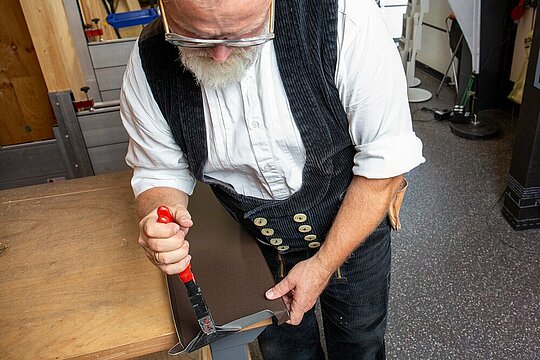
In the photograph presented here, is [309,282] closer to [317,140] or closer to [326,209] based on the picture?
[326,209]

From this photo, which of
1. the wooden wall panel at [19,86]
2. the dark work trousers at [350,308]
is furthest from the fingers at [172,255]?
the wooden wall panel at [19,86]

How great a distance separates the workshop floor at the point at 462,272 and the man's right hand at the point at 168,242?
36.8 inches

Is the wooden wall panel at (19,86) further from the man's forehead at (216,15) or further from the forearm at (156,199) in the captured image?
the man's forehead at (216,15)

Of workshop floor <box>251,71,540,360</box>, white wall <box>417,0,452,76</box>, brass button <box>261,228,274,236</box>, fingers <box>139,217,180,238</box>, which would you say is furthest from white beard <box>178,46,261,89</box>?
white wall <box>417,0,452,76</box>

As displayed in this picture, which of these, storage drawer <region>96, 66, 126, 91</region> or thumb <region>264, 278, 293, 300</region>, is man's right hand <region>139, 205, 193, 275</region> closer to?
thumb <region>264, 278, 293, 300</region>

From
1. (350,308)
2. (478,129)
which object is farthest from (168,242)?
(478,129)

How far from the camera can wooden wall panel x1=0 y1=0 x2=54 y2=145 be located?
2125 mm

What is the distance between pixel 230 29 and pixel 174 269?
341 millimetres

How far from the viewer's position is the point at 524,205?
189 cm

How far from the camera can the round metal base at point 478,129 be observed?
2791mm

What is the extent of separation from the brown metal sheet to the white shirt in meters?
0.12

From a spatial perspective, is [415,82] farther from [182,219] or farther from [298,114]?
[182,219]

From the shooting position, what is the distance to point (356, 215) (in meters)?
0.82

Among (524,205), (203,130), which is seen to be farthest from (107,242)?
(524,205)
